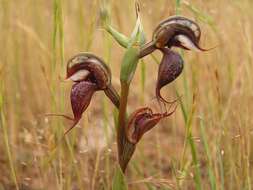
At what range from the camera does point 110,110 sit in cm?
279

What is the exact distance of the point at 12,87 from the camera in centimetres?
242

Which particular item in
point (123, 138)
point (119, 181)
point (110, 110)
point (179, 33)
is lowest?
point (119, 181)

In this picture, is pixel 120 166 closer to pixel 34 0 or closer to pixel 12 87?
pixel 12 87

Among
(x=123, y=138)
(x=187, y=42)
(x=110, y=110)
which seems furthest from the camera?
(x=110, y=110)

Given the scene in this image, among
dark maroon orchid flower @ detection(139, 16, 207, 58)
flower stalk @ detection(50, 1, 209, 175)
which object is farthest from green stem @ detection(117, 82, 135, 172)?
dark maroon orchid flower @ detection(139, 16, 207, 58)

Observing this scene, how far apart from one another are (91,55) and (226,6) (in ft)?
5.46

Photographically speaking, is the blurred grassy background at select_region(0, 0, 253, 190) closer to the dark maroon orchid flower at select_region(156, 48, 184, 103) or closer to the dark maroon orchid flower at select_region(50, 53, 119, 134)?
the dark maroon orchid flower at select_region(156, 48, 184, 103)

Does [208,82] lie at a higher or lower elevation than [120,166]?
higher

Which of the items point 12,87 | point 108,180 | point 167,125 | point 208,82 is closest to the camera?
point 108,180

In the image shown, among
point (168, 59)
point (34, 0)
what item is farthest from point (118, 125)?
point (34, 0)

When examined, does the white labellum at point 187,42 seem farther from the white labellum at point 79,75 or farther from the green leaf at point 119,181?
the green leaf at point 119,181

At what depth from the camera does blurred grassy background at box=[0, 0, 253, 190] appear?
5.40 feet

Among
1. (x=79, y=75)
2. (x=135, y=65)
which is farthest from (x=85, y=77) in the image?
(x=135, y=65)

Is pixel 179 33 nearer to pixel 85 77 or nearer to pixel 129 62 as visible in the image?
pixel 129 62
